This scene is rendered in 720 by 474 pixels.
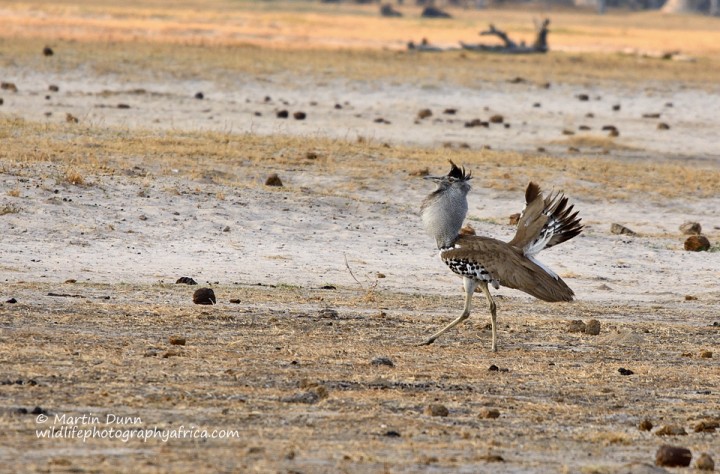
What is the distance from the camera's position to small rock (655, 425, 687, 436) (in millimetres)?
6230

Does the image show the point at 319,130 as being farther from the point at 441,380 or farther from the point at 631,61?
the point at 631,61

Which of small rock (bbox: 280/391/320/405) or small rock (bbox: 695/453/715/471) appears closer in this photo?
small rock (bbox: 695/453/715/471)

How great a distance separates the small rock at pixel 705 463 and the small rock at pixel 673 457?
5 centimetres

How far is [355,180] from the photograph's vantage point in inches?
607

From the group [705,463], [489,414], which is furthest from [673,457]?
[489,414]

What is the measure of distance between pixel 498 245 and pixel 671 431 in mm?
2146

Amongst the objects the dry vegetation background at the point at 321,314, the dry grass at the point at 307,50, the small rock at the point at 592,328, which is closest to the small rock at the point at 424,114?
the dry vegetation background at the point at 321,314

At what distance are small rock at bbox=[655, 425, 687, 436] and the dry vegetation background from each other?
0.10ft

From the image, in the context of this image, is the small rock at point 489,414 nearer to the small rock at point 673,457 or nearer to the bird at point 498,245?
the small rock at point 673,457

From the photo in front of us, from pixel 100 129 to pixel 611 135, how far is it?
8664mm

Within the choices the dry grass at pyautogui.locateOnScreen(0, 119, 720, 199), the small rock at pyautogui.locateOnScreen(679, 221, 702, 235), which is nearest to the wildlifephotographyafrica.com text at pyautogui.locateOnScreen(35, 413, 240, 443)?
the dry grass at pyautogui.locateOnScreen(0, 119, 720, 199)

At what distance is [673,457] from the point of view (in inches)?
219

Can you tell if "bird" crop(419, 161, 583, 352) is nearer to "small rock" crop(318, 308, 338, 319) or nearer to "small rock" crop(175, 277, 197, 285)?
"small rock" crop(318, 308, 338, 319)

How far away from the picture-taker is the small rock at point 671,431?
623cm
